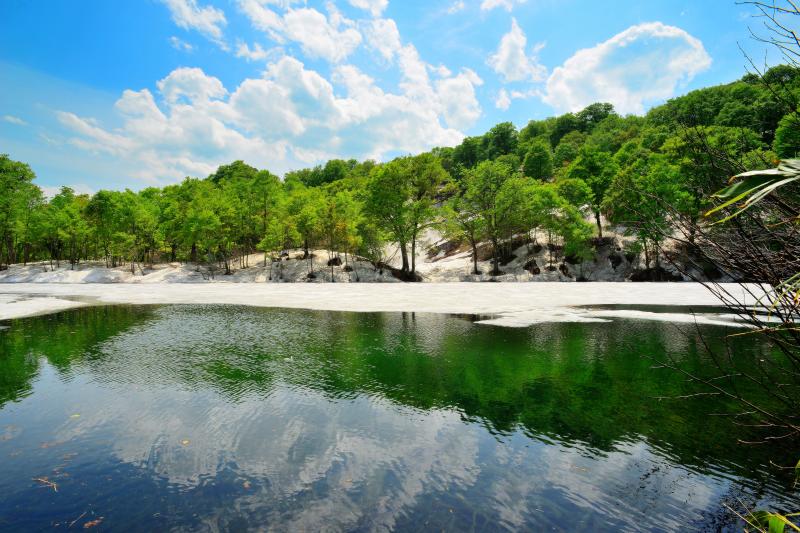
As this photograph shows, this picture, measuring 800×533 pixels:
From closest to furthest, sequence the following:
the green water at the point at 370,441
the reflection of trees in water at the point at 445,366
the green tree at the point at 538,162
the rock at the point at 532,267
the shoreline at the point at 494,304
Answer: the green water at the point at 370,441 → the reflection of trees in water at the point at 445,366 → the shoreline at the point at 494,304 → the rock at the point at 532,267 → the green tree at the point at 538,162

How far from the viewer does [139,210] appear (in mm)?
67688

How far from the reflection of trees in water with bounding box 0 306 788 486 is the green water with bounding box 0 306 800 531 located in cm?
9

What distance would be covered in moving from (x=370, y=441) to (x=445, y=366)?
5975mm

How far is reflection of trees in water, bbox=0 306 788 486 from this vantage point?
9.60 meters

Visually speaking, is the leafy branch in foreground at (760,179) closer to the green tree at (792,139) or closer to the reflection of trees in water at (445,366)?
the green tree at (792,139)

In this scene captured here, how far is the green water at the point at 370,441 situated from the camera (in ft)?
20.7

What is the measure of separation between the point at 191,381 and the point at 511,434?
9721 millimetres

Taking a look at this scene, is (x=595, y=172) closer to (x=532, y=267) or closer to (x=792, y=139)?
(x=532, y=267)

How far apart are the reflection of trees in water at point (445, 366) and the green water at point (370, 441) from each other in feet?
0.31

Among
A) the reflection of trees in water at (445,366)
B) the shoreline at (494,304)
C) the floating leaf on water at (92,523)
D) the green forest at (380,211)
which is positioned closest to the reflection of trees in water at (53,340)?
the reflection of trees in water at (445,366)

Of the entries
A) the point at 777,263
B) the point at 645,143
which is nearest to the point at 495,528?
the point at 777,263

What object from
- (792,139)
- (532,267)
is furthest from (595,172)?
(792,139)

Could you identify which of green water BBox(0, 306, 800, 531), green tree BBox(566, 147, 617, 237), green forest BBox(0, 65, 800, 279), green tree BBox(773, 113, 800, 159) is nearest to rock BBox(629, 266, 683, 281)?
green forest BBox(0, 65, 800, 279)

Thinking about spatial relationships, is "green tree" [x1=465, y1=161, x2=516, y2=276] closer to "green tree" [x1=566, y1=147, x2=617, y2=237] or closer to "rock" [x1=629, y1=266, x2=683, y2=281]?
"green tree" [x1=566, y1=147, x2=617, y2=237]
